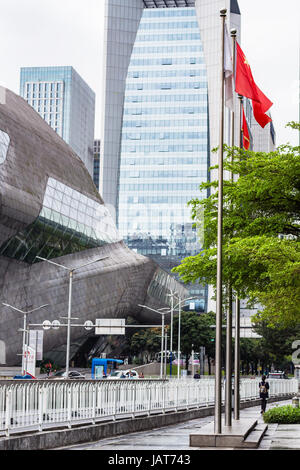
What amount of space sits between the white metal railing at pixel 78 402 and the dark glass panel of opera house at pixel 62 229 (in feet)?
117

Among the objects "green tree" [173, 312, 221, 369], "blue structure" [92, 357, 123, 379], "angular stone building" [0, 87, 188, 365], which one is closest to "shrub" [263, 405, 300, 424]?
"angular stone building" [0, 87, 188, 365]

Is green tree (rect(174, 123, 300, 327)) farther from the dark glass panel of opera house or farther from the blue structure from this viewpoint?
the blue structure

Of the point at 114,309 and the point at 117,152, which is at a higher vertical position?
the point at 117,152

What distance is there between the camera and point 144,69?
173250mm

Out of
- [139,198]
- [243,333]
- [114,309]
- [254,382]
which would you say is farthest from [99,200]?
[139,198]

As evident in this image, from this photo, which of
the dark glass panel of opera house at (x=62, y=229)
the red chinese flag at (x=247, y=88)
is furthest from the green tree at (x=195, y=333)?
the red chinese flag at (x=247, y=88)

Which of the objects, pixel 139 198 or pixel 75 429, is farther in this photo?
pixel 139 198

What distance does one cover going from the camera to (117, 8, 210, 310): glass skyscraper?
17050 centimetres

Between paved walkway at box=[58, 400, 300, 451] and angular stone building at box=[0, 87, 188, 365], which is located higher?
angular stone building at box=[0, 87, 188, 365]

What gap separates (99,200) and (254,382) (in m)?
42.6

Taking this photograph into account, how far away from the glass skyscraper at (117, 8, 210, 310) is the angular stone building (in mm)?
80570

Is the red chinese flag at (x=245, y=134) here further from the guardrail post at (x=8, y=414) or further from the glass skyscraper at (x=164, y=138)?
the glass skyscraper at (x=164, y=138)

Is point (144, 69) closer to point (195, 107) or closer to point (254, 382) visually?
point (195, 107)

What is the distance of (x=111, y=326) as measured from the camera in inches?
2510
